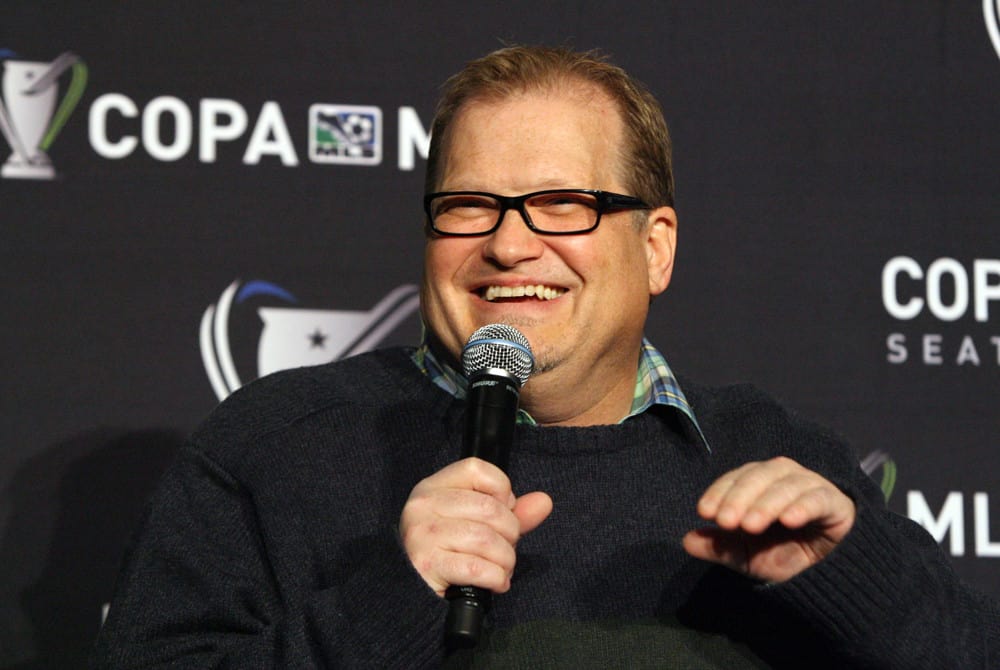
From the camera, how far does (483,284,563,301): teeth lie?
5.08 ft

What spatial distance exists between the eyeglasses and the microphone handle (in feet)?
A: 1.39

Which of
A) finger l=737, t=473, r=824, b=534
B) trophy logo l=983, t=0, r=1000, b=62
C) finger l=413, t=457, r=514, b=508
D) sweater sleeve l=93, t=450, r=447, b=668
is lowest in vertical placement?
sweater sleeve l=93, t=450, r=447, b=668

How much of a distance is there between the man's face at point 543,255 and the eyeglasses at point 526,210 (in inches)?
0.5

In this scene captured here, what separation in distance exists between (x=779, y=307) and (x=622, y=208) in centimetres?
79

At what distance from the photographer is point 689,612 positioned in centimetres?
147

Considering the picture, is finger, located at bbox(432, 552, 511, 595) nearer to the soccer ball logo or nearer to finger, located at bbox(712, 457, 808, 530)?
finger, located at bbox(712, 457, 808, 530)

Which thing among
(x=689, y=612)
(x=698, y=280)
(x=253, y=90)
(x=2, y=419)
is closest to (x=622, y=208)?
(x=689, y=612)

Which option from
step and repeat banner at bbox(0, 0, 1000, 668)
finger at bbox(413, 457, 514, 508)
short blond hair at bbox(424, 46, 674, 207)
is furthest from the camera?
step and repeat banner at bbox(0, 0, 1000, 668)

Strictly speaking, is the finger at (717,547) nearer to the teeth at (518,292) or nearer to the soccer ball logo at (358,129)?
the teeth at (518,292)

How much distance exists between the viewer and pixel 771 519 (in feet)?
3.67

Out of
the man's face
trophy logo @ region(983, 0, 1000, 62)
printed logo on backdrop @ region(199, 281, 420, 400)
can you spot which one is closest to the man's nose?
the man's face

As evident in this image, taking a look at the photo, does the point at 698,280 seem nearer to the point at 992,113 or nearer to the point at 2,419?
the point at 992,113

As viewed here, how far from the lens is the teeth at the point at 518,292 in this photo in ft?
5.08

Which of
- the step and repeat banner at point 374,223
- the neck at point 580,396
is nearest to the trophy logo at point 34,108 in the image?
the step and repeat banner at point 374,223
